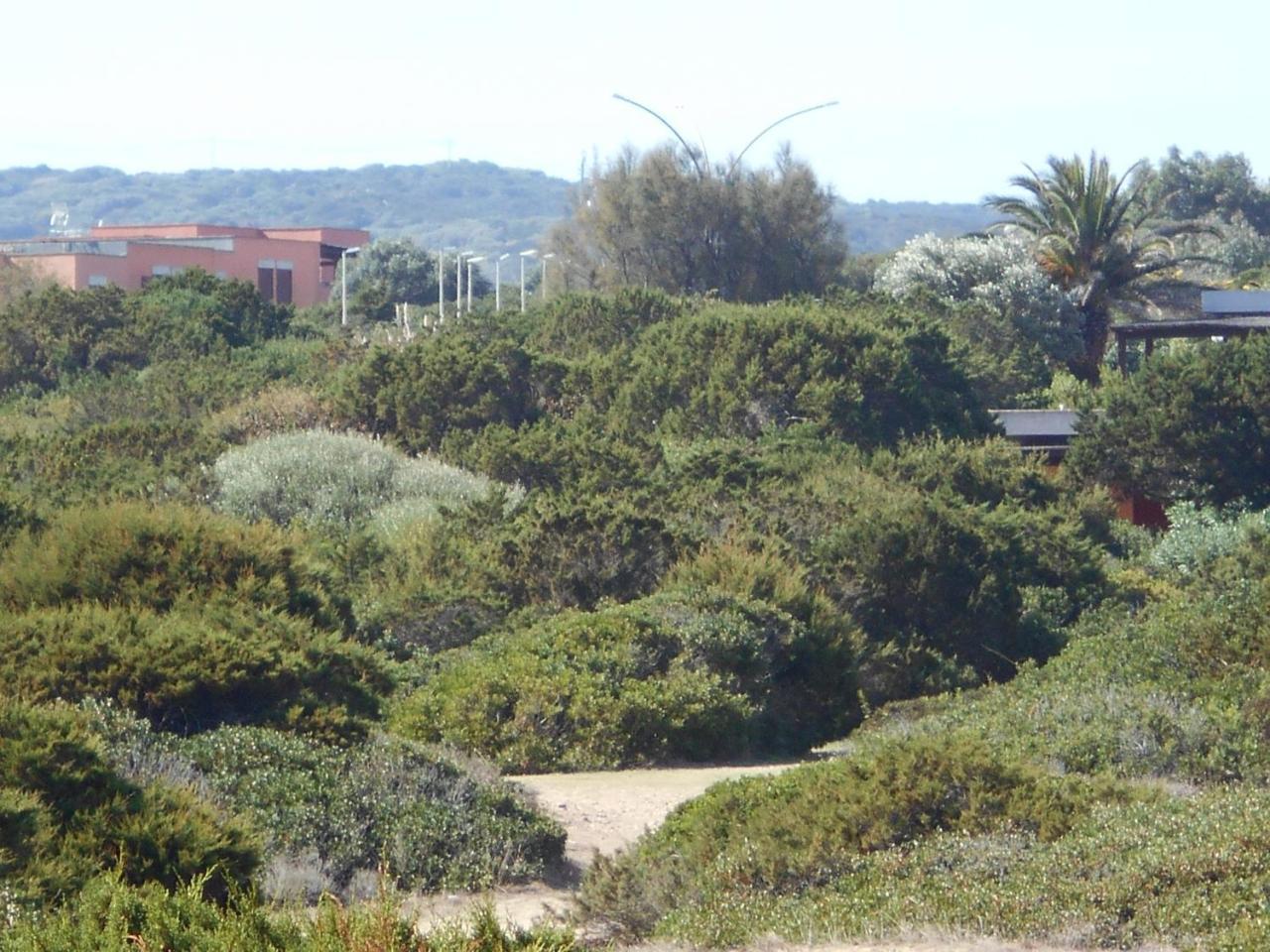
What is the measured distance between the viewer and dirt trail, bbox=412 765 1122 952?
671cm

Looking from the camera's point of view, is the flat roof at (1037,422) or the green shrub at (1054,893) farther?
the flat roof at (1037,422)

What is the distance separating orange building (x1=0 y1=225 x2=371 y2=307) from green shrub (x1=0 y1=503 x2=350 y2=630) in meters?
42.9

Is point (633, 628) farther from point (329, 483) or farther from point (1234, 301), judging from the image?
point (1234, 301)

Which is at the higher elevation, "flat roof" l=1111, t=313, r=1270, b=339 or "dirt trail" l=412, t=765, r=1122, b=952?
"flat roof" l=1111, t=313, r=1270, b=339

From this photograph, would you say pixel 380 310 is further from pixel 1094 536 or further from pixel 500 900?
pixel 500 900

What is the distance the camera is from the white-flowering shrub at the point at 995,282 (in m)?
48.5

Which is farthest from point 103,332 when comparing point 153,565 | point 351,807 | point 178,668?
point 351,807

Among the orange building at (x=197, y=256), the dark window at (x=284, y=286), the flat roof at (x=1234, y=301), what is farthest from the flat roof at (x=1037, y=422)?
the dark window at (x=284, y=286)

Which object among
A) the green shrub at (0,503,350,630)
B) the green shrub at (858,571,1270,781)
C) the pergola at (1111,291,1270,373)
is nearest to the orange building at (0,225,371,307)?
the pergola at (1111,291,1270,373)

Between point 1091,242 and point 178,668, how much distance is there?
3879 cm

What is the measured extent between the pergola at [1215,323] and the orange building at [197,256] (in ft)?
101

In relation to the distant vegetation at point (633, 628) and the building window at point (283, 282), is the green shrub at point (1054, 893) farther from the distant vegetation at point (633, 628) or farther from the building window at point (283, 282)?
the building window at point (283, 282)

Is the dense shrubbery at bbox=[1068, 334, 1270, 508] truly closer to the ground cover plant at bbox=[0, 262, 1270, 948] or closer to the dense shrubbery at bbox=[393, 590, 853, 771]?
the ground cover plant at bbox=[0, 262, 1270, 948]

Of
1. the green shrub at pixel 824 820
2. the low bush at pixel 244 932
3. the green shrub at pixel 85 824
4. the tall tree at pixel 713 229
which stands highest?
the tall tree at pixel 713 229
